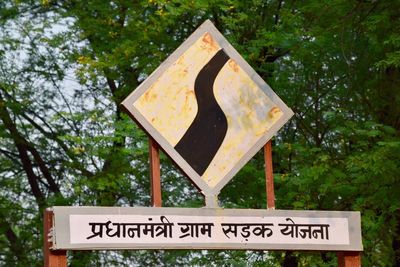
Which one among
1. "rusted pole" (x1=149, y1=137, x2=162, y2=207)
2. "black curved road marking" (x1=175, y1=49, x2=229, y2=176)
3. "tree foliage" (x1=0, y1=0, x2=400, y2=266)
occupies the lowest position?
"rusted pole" (x1=149, y1=137, x2=162, y2=207)

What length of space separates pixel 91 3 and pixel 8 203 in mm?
4174

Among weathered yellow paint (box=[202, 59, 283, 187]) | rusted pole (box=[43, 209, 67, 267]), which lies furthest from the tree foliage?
rusted pole (box=[43, 209, 67, 267])

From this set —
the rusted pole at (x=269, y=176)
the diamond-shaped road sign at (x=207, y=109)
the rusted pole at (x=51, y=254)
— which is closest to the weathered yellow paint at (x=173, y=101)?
the diamond-shaped road sign at (x=207, y=109)

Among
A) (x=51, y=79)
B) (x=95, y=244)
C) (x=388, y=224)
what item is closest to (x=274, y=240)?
(x=95, y=244)

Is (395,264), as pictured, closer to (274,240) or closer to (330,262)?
(330,262)

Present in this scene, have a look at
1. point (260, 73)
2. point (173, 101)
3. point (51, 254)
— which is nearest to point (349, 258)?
point (173, 101)

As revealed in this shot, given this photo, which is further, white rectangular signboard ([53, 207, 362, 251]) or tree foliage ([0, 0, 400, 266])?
tree foliage ([0, 0, 400, 266])

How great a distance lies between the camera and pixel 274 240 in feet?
20.0

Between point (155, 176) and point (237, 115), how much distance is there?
0.64m

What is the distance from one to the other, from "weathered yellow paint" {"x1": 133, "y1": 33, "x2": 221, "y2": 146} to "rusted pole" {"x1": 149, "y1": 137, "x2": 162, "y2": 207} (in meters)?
0.10

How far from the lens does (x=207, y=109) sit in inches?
249

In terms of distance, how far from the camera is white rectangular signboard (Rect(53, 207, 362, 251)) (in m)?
5.70

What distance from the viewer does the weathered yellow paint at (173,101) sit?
621cm

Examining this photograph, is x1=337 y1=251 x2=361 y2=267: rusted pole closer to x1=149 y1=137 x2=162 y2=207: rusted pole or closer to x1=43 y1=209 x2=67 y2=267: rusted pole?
x1=149 y1=137 x2=162 y2=207: rusted pole
